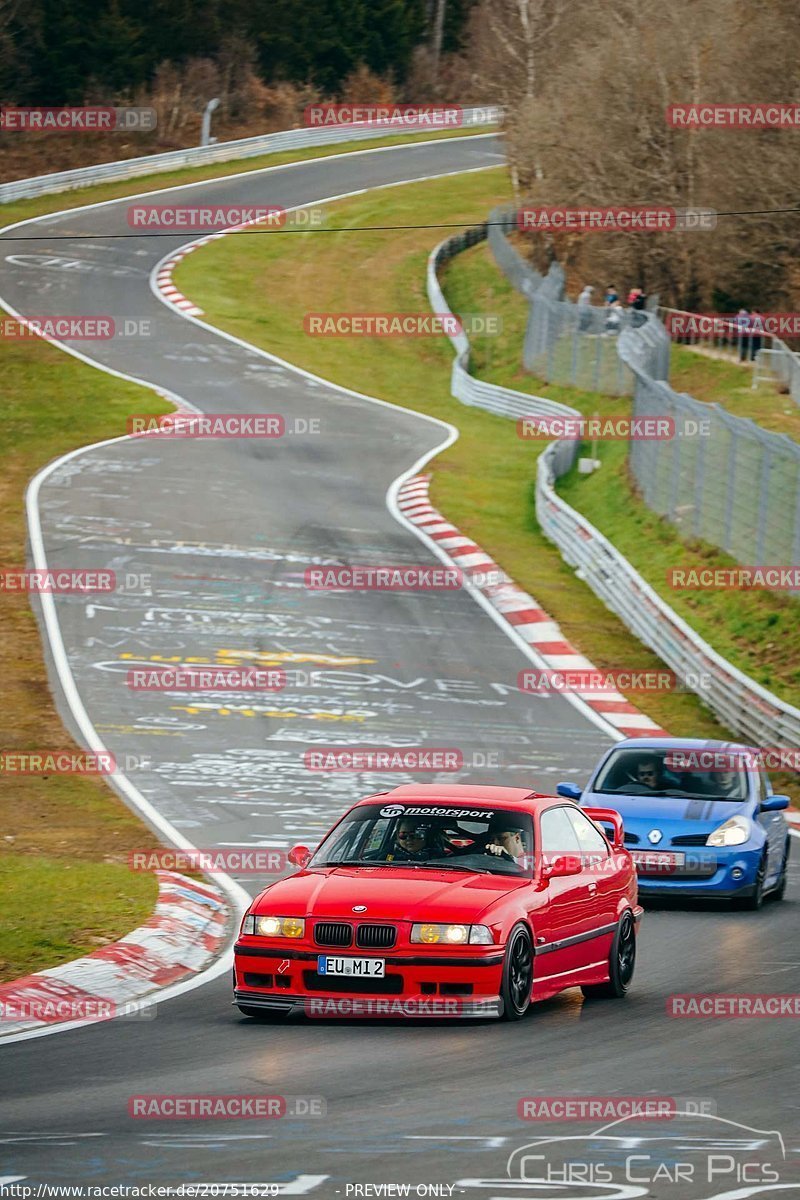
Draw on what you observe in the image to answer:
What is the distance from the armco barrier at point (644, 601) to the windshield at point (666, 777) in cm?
605

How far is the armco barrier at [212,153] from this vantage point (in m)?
67.0

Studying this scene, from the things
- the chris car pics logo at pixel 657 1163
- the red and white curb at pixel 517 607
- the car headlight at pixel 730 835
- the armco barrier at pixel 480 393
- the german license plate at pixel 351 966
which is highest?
the chris car pics logo at pixel 657 1163

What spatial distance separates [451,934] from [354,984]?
0.59 m

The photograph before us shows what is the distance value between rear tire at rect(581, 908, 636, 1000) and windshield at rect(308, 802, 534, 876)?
1.01 metres

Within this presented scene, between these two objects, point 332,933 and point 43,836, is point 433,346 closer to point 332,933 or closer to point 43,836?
point 43,836

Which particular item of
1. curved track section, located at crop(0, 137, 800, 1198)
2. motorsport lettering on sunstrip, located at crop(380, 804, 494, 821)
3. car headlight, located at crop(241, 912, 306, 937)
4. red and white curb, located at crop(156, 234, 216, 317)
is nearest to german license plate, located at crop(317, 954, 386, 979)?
car headlight, located at crop(241, 912, 306, 937)

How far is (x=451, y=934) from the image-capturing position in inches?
400

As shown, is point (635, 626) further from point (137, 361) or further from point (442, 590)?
point (137, 361)

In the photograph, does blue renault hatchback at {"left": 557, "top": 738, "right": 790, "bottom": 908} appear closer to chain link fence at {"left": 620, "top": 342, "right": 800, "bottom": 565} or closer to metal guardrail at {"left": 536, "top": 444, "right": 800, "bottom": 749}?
metal guardrail at {"left": 536, "top": 444, "right": 800, "bottom": 749}

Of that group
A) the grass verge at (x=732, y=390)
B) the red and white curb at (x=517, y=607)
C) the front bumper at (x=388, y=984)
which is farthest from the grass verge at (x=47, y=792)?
the grass verge at (x=732, y=390)

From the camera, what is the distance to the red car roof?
11.4 meters

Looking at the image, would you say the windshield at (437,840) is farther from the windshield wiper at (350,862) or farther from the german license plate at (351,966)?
the german license plate at (351,966)

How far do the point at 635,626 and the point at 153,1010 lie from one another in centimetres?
1957

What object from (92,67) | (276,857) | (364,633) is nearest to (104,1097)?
(276,857)
